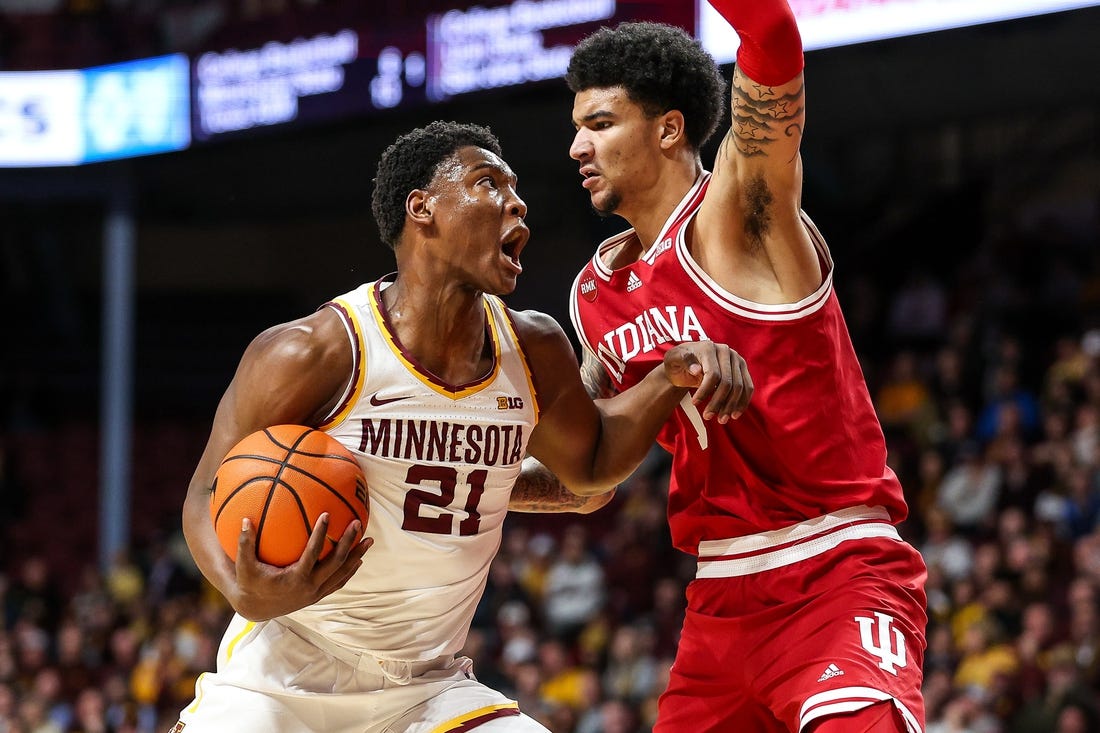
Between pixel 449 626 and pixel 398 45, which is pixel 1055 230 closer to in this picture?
pixel 398 45

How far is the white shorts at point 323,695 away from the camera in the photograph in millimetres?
3574

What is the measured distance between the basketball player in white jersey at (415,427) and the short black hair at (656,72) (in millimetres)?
459

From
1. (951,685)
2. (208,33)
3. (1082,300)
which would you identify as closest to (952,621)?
(951,685)

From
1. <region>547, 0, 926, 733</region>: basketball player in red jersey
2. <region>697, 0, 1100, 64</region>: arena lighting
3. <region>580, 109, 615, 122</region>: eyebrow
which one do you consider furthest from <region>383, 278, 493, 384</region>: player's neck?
<region>697, 0, 1100, 64</region>: arena lighting

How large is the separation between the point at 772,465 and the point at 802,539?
0.21 metres

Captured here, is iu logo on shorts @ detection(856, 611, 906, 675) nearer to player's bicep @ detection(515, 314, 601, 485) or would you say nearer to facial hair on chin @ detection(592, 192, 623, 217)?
player's bicep @ detection(515, 314, 601, 485)

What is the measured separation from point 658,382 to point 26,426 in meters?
16.4

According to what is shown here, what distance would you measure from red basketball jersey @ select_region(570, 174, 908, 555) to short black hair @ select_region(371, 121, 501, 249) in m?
0.59

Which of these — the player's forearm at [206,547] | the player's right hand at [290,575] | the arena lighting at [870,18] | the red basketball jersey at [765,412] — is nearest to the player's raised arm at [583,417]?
the red basketball jersey at [765,412]

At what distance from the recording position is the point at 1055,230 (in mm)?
13859

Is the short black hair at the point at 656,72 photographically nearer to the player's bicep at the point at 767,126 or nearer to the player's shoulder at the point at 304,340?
the player's bicep at the point at 767,126

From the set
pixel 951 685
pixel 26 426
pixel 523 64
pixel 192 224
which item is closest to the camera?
pixel 951 685

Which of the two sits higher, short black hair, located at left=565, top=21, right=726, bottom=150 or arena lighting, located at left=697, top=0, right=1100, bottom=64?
arena lighting, located at left=697, top=0, right=1100, bottom=64

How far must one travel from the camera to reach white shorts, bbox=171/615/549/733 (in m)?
3.57
